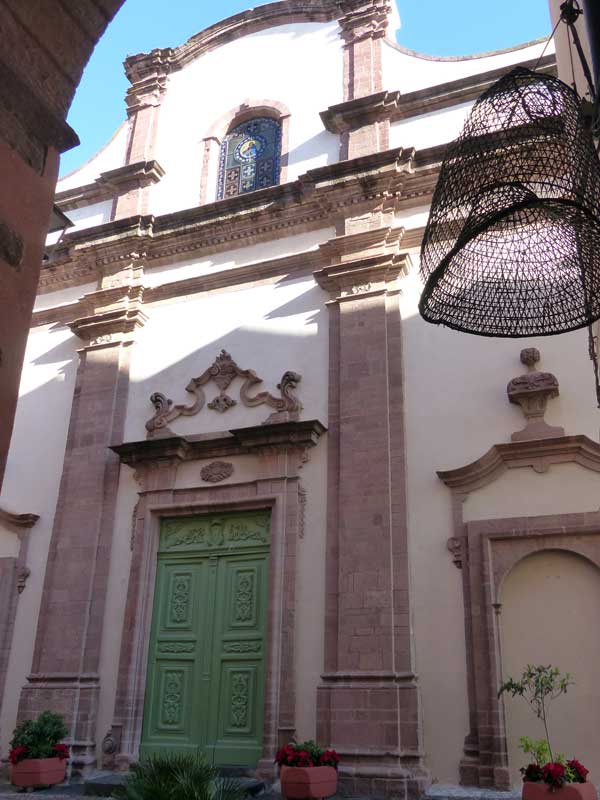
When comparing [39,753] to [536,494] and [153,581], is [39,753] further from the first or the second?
[536,494]

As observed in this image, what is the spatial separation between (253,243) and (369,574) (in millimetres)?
4921

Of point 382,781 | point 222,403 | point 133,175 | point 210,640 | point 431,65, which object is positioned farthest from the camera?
point 133,175

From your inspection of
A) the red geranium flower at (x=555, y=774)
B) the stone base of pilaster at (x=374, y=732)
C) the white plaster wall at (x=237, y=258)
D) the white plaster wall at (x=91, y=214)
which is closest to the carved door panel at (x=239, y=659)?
the stone base of pilaster at (x=374, y=732)

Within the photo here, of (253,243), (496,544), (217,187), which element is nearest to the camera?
(496,544)

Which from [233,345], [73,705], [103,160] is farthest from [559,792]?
[103,160]

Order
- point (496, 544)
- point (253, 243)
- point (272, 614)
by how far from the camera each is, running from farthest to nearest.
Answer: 1. point (253, 243)
2. point (272, 614)
3. point (496, 544)

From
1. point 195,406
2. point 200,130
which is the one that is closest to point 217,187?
point 200,130

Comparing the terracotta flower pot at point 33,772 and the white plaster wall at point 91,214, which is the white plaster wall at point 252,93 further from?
the terracotta flower pot at point 33,772

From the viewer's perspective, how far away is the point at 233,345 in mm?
10180

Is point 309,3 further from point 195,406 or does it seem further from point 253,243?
point 195,406

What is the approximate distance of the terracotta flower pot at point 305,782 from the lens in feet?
21.9

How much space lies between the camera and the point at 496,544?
25.8 ft

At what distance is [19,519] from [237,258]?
446 centimetres

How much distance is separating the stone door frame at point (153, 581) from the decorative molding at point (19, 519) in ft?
5.20
